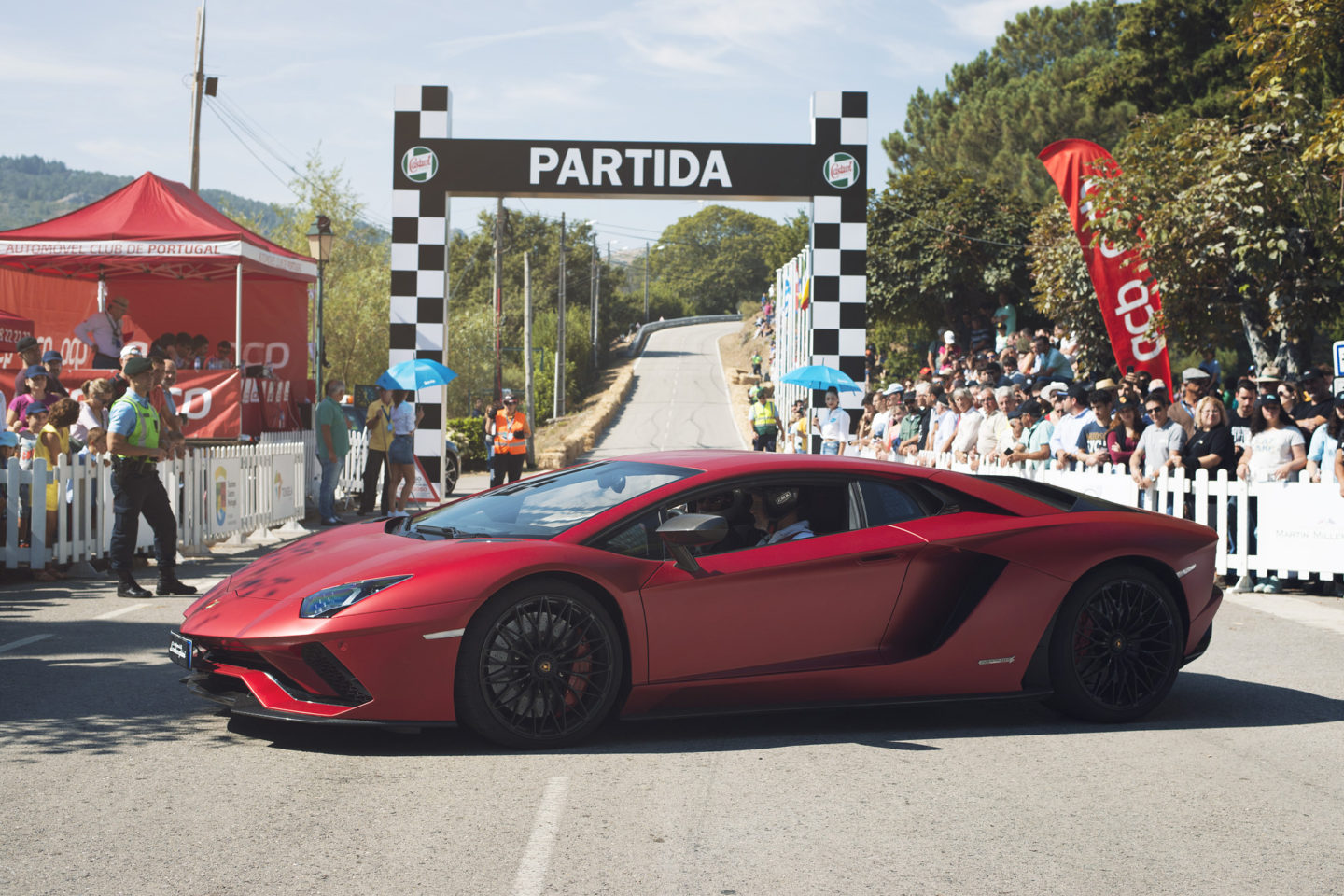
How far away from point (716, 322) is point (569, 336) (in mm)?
51411

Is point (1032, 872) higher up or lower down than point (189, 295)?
lower down

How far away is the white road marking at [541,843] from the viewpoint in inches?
141

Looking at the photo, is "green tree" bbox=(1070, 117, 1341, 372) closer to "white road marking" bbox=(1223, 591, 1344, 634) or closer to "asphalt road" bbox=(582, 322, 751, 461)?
"white road marking" bbox=(1223, 591, 1344, 634)

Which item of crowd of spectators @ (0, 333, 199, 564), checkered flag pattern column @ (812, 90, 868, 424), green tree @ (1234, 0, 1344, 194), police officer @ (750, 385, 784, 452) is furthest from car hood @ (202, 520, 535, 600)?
police officer @ (750, 385, 784, 452)

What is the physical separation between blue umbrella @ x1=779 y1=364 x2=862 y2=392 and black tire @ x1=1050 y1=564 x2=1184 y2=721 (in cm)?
1183

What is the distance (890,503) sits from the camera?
5.67 metres

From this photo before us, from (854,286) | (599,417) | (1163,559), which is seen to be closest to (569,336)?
(599,417)

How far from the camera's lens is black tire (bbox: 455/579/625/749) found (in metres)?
4.89

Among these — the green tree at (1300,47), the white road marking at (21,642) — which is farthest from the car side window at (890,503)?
the green tree at (1300,47)

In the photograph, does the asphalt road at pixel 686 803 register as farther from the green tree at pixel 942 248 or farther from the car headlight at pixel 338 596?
the green tree at pixel 942 248

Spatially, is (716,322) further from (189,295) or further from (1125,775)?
(1125,775)

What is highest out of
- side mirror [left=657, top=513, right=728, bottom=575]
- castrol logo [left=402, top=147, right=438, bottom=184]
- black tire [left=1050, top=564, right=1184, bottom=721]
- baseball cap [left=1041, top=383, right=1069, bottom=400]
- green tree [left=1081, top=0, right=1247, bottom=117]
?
green tree [left=1081, top=0, right=1247, bottom=117]

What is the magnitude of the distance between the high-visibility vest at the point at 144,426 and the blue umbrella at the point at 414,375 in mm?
7715

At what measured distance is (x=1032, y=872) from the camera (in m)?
3.77
